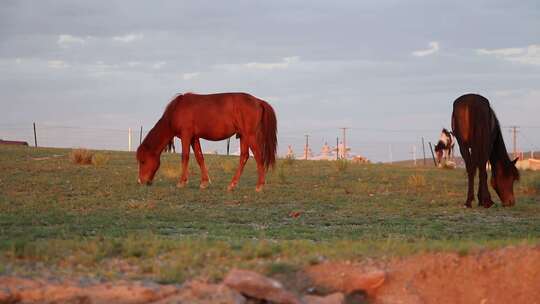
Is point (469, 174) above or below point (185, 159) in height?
below

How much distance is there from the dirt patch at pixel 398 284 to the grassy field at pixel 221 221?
26cm

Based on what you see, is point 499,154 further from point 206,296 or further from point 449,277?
point 206,296

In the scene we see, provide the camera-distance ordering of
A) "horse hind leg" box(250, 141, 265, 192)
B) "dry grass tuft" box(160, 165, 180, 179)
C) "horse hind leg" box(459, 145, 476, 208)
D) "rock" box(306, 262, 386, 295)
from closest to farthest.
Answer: "rock" box(306, 262, 386, 295) < "horse hind leg" box(459, 145, 476, 208) < "horse hind leg" box(250, 141, 265, 192) < "dry grass tuft" box(160, 165, 180, 179)

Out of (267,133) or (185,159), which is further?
(185,159)

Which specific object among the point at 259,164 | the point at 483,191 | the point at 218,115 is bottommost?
the point at 483,191

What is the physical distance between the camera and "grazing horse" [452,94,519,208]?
1545cm

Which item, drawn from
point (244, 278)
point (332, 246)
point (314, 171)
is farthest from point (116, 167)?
point (244, 278)

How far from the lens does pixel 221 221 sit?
12.5 metres

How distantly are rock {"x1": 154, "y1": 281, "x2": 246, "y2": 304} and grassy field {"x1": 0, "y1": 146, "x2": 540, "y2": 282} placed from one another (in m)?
0.39

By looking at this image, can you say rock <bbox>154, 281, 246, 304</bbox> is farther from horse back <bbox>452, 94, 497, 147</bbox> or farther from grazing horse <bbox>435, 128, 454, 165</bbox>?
grazing horse <bbox>435, 128, 454, 165</bbox>

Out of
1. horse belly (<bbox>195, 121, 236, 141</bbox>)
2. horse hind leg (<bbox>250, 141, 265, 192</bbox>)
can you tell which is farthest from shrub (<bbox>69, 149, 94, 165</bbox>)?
horse hind leg (<bbox>250, 141, 265, 192</bbox>)

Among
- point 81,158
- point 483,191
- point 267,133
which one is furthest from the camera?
point 81,158

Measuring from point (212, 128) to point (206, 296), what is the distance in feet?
41.3

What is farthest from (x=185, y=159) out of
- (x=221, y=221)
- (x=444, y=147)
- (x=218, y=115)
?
(x=444, y=147)
